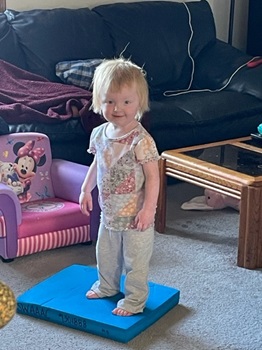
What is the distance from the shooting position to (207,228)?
130 inches

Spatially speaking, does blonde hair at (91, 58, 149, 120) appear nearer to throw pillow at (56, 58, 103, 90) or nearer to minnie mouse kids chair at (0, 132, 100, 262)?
minnie mouse kids chair at (0, 132, 100, 262)

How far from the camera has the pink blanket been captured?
3414mm

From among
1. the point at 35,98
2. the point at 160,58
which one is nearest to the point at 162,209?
the point at 35,98

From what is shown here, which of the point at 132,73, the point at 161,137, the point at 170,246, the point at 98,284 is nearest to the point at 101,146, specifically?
the point at 132,73

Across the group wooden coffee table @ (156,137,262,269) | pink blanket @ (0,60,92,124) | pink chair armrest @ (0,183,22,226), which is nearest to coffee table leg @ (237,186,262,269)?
wooden coffee table @ (156,137,262,269)

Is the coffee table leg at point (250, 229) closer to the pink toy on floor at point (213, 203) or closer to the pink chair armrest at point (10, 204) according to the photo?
the pink toy on floor at point (213, 203)

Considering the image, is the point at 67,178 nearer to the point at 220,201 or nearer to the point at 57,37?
the point at 220,201

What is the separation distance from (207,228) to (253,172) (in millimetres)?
466

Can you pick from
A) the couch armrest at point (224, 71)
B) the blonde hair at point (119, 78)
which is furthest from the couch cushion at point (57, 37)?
the blonde hair at point (119, 78)

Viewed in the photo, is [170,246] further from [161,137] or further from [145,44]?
[145,44]

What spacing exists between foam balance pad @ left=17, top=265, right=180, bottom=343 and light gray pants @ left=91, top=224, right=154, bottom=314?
0.14ft

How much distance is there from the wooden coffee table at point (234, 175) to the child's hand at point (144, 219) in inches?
26.1

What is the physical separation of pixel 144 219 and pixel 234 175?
2.48 feet

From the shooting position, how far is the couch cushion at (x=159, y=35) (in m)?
4.30
